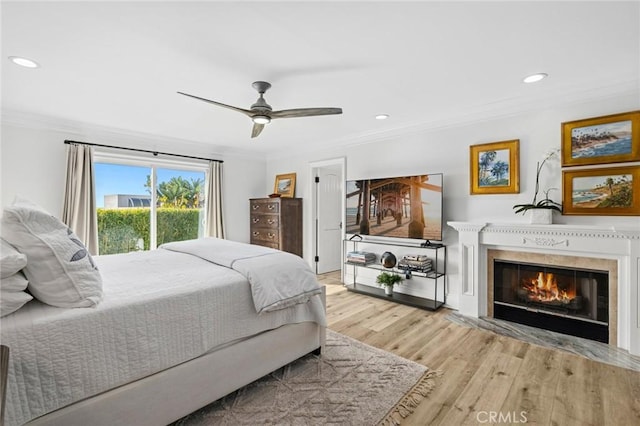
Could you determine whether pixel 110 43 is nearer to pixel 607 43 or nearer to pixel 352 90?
pixel 352 90

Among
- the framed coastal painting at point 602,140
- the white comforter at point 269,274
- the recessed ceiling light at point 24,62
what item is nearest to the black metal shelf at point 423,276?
the framed coastal painting at point 602,140

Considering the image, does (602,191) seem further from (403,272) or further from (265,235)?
(265,235)

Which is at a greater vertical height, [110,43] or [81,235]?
[110,43]

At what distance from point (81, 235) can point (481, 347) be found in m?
4.82

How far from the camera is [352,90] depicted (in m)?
2.82

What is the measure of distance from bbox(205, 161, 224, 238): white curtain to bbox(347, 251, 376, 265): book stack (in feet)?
8.00

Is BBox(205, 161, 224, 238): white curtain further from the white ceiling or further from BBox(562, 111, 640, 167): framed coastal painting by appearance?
BBox(562, 111, 640, 167): framed coastal painting

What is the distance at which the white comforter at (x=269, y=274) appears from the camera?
2.00 meters

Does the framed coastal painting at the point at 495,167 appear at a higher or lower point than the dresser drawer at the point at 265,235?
higher

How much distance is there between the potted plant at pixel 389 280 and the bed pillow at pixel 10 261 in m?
3.57

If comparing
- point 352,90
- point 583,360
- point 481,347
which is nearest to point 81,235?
point 352,90

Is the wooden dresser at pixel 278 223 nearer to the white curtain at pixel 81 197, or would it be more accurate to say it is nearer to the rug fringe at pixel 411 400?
the white curtain at pixel 81 197

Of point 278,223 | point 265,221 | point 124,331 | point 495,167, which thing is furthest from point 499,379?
point 265,221

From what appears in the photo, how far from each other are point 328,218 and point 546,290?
136 inches
